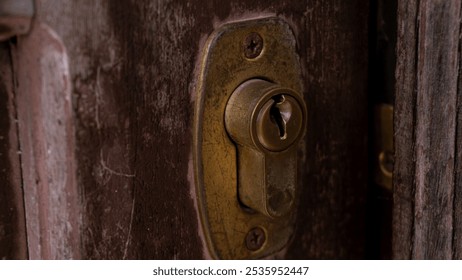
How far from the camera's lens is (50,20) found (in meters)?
0.54

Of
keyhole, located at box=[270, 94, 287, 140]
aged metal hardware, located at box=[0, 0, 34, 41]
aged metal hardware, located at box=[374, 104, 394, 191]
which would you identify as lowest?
aged metal hardware, located at box=[374, 104, 394, 191]

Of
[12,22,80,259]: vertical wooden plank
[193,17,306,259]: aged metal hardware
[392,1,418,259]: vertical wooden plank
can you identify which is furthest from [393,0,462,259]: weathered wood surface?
[12,22,80,259]: vertical wooden plank

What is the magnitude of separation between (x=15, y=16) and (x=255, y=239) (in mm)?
332

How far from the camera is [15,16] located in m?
0.54

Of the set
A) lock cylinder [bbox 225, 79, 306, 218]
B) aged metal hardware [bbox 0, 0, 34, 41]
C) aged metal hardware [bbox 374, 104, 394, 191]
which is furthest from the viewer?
aged metal hardware [bbox 374, 104, 394, 191]

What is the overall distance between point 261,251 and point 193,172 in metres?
0.13

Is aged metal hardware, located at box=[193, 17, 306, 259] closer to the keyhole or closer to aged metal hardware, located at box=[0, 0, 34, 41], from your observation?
the keyhole

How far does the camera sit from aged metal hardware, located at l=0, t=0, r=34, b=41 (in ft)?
1.75

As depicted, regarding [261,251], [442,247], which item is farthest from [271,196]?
[442,247]

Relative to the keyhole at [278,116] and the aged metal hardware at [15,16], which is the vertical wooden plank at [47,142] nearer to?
the aged metal hardware at [15,16]

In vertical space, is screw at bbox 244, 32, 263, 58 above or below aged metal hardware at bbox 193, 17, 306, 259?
above

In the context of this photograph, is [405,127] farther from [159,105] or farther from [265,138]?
[159,105]

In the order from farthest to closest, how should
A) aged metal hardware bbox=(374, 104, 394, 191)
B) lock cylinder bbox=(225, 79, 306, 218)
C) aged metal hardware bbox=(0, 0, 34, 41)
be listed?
aged metal hardware bbox=(374, 104, 394, 191) → lock cylinder bbox=(225, 79, 306, 218) → aged metal hardware bbox=(0, 0, 34, 41)
